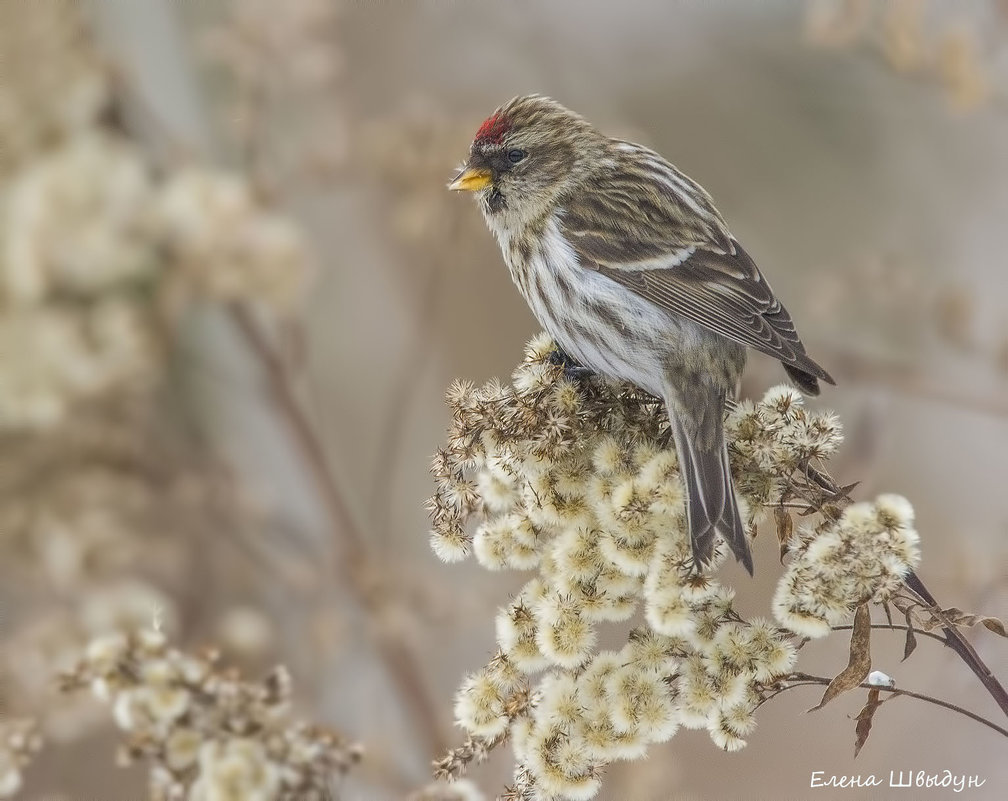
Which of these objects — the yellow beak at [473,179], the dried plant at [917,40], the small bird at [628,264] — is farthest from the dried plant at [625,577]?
the dried plant at [917,40]

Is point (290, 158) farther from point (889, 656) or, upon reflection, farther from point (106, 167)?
point (889, 656)

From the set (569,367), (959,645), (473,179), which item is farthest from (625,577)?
(473,179)

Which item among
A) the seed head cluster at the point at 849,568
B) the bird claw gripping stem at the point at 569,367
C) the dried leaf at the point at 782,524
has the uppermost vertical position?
the bird claw gripping stem at the point at 569,367

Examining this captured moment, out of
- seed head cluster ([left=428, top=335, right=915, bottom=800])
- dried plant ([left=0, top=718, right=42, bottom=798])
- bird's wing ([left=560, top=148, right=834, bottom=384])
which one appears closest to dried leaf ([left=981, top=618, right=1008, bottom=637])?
seed head cluster ([left=428, top=335, right=915, bottom=800])

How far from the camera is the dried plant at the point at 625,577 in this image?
36.4 inches

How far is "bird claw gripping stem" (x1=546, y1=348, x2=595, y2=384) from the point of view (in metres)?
1.29

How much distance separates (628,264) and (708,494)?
539mm

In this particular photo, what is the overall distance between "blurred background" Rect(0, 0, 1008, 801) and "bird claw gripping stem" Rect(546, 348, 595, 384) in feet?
1.09

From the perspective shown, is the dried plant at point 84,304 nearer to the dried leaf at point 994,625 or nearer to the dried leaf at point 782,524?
the dried leaf at point 782,524

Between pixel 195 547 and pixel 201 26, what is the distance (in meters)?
1.19

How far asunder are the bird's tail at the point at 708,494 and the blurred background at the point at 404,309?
0.29 m

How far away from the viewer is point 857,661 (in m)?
0.91

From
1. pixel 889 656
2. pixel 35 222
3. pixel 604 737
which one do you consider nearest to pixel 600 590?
pixel 604 737

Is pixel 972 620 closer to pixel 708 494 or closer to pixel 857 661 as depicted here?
pixel 857 661
